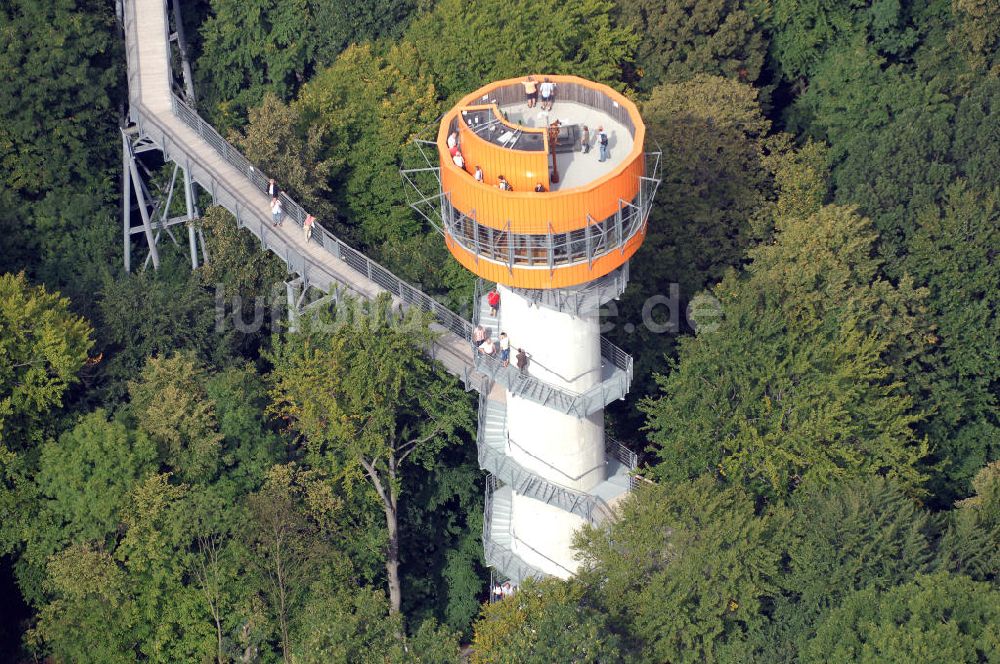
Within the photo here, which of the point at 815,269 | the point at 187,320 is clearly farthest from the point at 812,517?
the point at 187,320

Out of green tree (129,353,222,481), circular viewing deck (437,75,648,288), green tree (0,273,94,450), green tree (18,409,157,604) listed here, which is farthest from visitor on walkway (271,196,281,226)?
circular viewing deck (437,75,648,288)

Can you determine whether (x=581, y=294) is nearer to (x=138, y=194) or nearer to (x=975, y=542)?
(x=975, y=542)

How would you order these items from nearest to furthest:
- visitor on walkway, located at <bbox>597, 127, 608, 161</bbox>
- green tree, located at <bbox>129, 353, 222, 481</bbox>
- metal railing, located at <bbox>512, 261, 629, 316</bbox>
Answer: visitor on walkway, located at <bbox>597, 127, 608, 161</bbox> < metal railing, located at <bbox>512, 261, 629, 316</bbox> < green tree, located at <bbox>129, 353, 222, 481</bbox>

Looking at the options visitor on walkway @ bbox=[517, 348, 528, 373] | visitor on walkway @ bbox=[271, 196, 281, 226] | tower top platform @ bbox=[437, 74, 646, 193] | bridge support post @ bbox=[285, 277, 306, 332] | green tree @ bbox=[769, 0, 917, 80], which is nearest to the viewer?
tower top platform @ bbox=[437, 74, 646, 193]

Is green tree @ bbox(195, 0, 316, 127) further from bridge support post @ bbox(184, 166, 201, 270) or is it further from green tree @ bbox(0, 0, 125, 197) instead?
bridge support post @ bbox(184, 166, 201, 270)

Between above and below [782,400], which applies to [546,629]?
below

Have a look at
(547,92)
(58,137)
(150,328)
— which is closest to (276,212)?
(150,328)

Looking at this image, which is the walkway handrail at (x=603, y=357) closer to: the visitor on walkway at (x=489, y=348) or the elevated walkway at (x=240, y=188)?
the visitor on walkway at (x=489, y=348)

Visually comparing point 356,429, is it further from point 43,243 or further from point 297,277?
point 43,243
